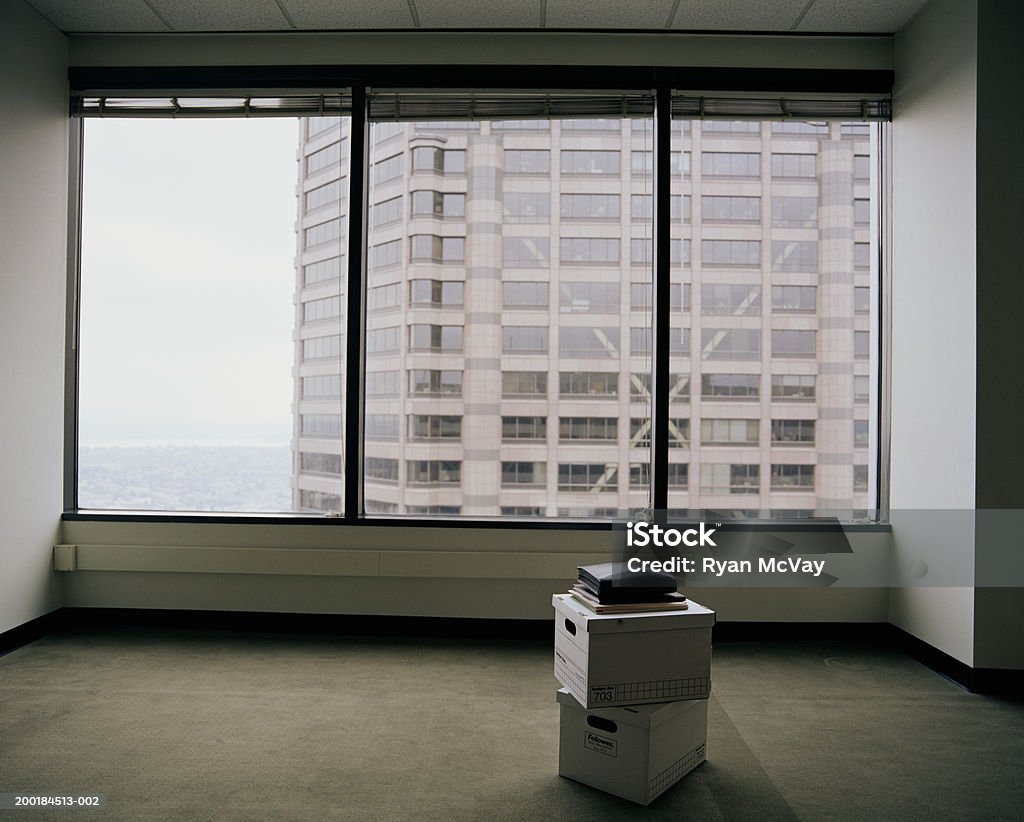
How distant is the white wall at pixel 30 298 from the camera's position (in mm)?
3484

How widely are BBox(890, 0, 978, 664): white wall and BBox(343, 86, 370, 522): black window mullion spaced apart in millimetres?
2600

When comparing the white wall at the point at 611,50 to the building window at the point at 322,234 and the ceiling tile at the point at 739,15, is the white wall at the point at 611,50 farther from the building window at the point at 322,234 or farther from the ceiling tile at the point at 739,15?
the building window at the point at 322,234

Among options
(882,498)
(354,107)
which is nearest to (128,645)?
(354,107)

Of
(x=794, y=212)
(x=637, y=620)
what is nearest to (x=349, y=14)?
(x=794, y=212)

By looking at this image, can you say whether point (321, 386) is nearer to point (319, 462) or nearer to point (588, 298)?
point (319, 462)

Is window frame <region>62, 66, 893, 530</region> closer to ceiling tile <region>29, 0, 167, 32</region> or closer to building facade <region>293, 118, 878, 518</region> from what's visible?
building facade <region>293, 118, 878, 518</region>

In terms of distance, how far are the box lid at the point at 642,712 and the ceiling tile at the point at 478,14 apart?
2967 millimetres

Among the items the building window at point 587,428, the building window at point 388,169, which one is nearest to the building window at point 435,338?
the building window at point 587,428

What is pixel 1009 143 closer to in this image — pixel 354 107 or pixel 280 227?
pixel 354 107

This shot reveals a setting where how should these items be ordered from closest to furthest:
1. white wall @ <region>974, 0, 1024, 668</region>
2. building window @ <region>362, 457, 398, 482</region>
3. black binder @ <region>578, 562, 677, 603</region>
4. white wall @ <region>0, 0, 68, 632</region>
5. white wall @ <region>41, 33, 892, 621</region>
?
black binder @ <region>578, 562, 677, 603</region>
white wall @ <region>974, 0, 1024, 668</region>
white wall @ <region>0, 0, 68, 632</region>
white wall @ <region>41, 33, 892, 621</region>
building window @ <region>362, 457, 398, 482</region>

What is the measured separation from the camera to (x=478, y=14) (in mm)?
3637

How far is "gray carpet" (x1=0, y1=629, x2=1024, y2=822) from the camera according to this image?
2174mm

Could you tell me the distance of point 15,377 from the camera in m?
3.54

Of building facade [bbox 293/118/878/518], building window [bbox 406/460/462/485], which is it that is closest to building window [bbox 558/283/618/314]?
building facade [bbox 293/118/878/518]
